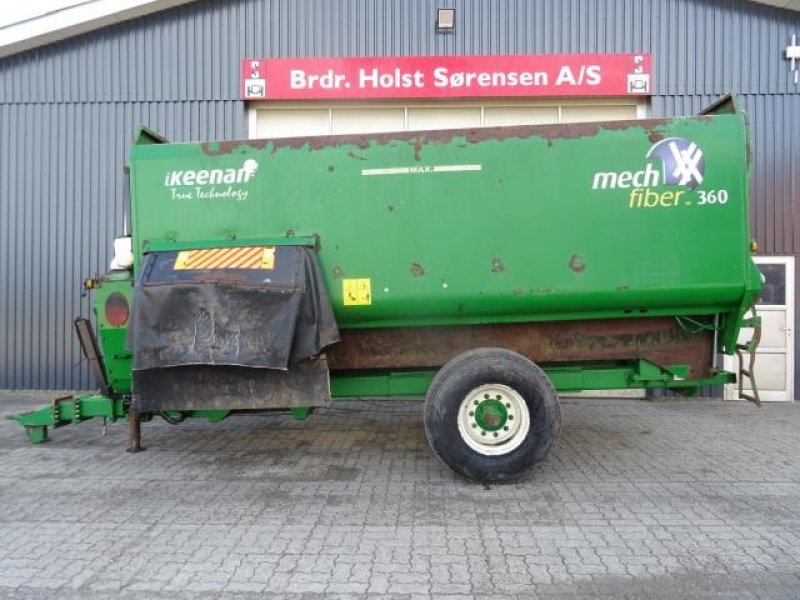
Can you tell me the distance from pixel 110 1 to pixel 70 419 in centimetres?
663

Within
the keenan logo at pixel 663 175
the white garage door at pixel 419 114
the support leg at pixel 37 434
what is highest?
the white garage door at pixel 419 114

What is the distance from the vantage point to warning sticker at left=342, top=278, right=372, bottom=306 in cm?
535

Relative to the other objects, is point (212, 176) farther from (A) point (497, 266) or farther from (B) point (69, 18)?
(B) point (69, 18)

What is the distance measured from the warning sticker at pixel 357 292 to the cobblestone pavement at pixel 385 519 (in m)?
1.57

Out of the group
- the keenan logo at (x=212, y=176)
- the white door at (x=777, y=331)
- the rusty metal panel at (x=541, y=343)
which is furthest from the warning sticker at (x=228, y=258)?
the white door at (x=777, y=331)

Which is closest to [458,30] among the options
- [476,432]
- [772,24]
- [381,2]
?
[381,2]

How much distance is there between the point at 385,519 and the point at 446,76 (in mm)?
7254

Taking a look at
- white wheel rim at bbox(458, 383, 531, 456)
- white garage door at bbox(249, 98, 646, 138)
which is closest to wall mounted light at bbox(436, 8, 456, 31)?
white garage door at bbox(249, 98, 646, 138)

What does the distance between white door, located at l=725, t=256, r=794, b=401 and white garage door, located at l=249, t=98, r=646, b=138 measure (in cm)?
319

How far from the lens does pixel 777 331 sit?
31.1 feet

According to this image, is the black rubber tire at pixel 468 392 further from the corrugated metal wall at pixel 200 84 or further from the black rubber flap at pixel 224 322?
the corrugated metal wall at pixel 200 84

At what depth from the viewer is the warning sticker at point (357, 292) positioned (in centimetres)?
535

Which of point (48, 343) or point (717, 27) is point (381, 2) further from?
point (48, 343)

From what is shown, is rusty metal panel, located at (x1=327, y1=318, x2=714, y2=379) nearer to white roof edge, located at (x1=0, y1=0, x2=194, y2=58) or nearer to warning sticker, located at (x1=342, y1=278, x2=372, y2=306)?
warning sticker, located at (x1=342, y1=278, x2=372, y2=306)
